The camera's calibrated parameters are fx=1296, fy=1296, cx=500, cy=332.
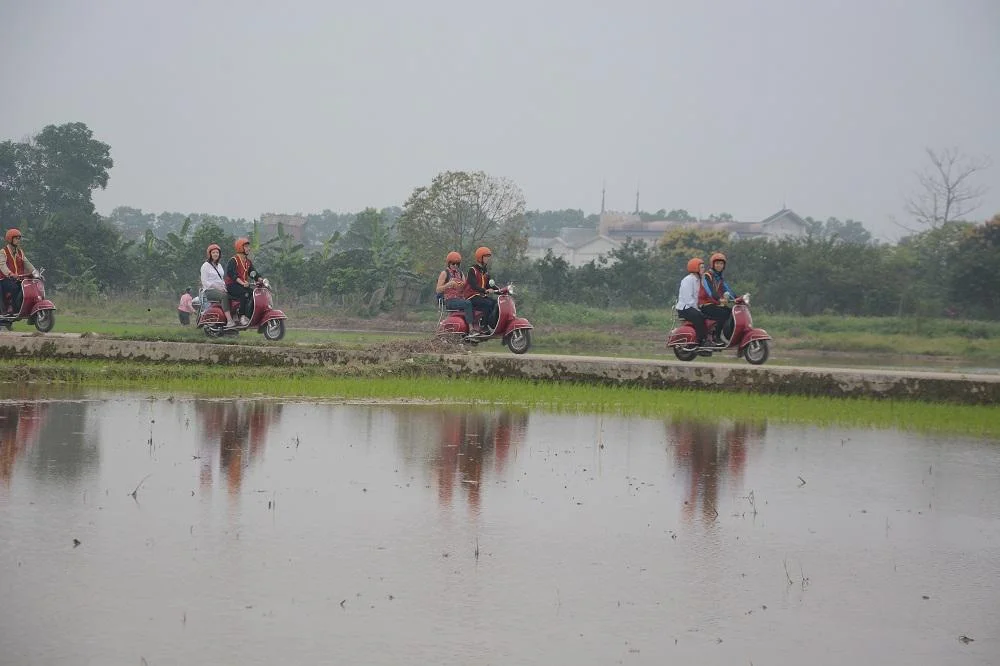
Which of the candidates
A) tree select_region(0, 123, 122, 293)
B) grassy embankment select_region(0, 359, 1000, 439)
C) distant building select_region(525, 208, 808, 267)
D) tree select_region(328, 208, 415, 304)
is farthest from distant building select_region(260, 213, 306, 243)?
grassy embankment select_region(0, 359, 1000, 439)

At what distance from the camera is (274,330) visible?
21328 millimetres

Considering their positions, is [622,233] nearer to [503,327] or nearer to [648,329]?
[648,329]

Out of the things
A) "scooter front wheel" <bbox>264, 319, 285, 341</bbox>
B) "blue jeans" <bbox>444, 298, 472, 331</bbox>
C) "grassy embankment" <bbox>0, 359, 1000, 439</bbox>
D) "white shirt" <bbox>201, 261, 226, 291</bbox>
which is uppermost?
"white shirt" <bbox>201, 261, 226, 291</bbox>

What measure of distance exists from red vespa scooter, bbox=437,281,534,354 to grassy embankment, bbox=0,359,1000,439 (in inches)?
109

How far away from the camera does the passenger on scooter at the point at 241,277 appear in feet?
68.3

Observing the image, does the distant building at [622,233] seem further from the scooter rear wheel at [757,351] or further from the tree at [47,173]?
the scooter rear wheel at [757,351]

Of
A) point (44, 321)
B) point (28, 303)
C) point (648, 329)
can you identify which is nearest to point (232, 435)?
point (28, 303)

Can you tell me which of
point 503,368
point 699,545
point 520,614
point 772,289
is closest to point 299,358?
point 503,368

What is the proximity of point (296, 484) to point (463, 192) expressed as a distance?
4158 cm

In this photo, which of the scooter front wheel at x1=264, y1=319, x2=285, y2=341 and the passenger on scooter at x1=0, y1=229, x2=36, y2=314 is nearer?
the passenger on scooter at x1=0, y1=229, x2=36, y2=314

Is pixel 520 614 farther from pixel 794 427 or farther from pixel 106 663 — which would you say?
pixel 794 427

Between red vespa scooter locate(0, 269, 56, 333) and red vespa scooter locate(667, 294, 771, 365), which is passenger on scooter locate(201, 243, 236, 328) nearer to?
red vespa scooter locate(0, 269, 56, 333)

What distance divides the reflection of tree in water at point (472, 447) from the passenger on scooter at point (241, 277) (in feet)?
27.7

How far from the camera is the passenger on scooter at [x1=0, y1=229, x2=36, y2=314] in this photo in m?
20.8
